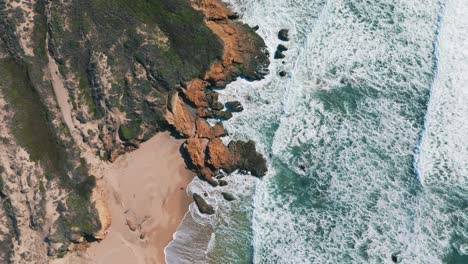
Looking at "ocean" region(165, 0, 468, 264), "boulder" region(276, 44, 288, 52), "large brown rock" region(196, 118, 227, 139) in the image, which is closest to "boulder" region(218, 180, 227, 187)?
"ocean" region(165, 0, 468, 264)

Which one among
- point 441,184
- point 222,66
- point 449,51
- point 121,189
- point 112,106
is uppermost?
point 449,51

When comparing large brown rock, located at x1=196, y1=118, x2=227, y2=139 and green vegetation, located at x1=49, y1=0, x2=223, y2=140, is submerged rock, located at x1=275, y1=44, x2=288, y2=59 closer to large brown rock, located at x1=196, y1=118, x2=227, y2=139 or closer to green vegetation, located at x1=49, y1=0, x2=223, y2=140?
green vegetation, located at x1=49, y1=0, x2=223, y2=140

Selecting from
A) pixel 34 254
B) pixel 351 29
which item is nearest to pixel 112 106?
pixel 34 254

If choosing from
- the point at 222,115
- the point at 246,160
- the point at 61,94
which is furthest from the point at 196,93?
the point at 61,94

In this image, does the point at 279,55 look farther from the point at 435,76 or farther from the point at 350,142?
the point at 435,76

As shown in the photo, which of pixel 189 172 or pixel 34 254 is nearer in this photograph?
pixel 34 254

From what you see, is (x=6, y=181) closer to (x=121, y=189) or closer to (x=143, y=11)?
(x=121, y=189)
